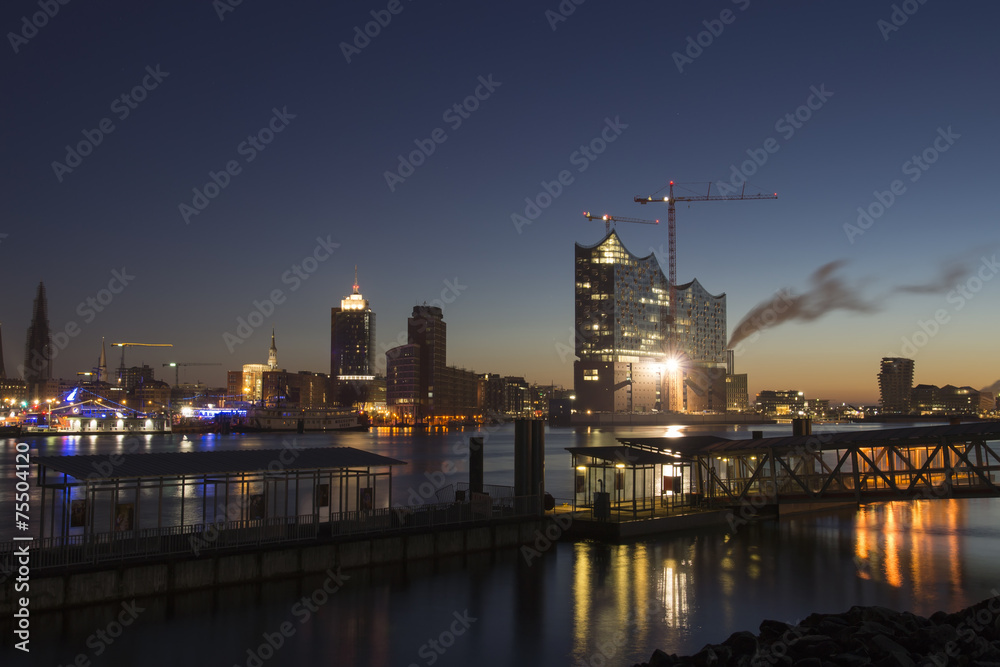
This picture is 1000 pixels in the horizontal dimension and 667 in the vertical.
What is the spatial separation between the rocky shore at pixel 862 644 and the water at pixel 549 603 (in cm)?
229

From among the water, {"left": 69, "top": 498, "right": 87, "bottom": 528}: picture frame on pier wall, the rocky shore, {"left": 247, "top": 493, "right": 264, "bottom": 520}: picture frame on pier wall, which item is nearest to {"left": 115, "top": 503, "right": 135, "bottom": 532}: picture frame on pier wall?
{"left": 69, "top": 498, "right": 87, "bottom": 528}: picture frame on pier wall

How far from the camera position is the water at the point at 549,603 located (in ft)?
52.1

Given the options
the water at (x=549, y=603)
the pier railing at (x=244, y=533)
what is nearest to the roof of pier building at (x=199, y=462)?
the pier railing at (x=244, y=533)

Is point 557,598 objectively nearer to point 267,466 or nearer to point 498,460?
point 267,466

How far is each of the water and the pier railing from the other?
119 cm

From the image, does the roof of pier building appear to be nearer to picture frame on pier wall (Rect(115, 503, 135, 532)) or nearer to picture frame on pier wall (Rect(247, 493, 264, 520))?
picture frame on pier wall (Rect(115, 503, 135, 532))

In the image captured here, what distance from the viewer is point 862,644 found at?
13.5 metres

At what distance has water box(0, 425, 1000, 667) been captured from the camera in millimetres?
15891

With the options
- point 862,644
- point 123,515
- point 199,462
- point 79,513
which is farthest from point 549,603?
point 79,513

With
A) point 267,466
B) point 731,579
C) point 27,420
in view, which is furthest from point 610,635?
point 27,420

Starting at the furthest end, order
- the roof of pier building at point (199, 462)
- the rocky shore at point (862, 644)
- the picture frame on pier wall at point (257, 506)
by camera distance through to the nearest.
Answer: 1. the picture frame on pier wall at point (257, 506)
2. the roof of pier building at point (199, 462)
3. the rocky shore at point (862, 644)

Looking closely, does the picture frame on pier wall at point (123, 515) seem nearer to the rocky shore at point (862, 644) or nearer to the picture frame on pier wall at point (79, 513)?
the picture frame on pier wall at point (79, 513)

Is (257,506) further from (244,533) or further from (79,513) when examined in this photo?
(79,513)

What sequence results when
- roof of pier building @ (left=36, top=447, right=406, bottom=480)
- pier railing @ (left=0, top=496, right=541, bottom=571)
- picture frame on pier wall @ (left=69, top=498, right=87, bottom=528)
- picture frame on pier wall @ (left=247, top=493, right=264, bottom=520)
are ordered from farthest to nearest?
picture frame on pier wall @ (left=247, top=493, right=264, bottom=520), picture frame on pier wall @ (left=69, top=498, right=87, bottom=528), roof of pier building @ (left=36, top=447, right=406, bottom=480), pier railing @ (left=0, top=496, right=541, bottom=571)
